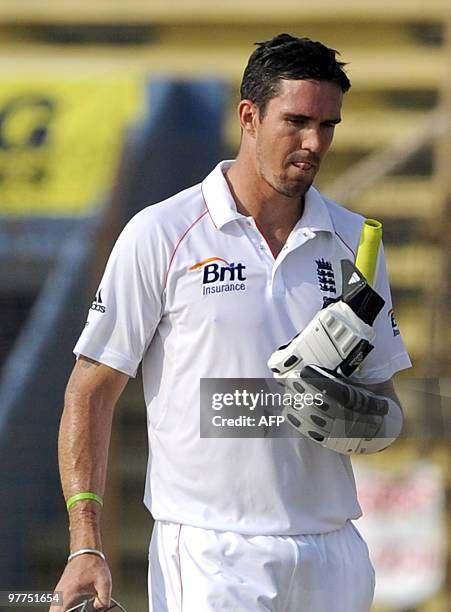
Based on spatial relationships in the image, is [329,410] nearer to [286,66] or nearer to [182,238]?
[182,238]

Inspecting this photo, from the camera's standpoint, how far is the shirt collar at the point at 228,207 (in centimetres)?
260

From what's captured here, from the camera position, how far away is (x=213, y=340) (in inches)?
98.5

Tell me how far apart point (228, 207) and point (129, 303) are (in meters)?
0.27

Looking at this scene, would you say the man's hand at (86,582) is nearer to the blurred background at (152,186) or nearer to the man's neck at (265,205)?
the man's neck at (265,205)

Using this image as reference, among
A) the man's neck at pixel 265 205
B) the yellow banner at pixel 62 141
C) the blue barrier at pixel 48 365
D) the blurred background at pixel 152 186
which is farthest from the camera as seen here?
the yellow banner at pixel 62 141

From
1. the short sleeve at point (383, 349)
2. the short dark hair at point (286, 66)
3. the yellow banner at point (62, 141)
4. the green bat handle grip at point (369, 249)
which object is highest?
the yellow banner at point (62, 141)

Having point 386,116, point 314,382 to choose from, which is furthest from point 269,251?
point 386,116

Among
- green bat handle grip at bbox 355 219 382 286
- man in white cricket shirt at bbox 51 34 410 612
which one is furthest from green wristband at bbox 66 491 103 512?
green bat handle grip at bbox 355 219 382 286

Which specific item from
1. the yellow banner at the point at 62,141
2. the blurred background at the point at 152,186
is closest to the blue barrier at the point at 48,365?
the blurred background at the point at 152,186

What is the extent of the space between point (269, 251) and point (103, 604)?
2.40ft

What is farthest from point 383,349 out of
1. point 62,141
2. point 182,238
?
point 62,141

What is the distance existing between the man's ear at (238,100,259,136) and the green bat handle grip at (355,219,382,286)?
0.29m

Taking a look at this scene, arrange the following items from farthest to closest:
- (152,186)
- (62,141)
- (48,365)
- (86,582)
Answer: (62,141), (152,186), (48,365), (86,582)

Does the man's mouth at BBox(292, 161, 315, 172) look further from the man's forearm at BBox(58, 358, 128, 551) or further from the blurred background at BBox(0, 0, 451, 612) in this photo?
the blurred background at BBox(0, 0, 451, 612)
